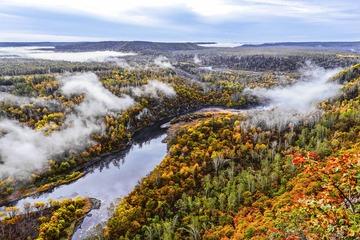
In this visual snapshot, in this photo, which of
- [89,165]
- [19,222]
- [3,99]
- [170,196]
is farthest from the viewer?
[3,99]

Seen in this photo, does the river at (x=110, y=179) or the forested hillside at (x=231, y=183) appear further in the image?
the river at (x=110, y=179)

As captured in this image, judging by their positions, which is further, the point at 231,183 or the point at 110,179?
the point at 110,179

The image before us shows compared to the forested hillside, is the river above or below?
below

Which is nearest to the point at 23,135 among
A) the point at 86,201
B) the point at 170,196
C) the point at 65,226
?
the point at 86,201

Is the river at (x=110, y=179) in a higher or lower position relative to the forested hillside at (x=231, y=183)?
lower

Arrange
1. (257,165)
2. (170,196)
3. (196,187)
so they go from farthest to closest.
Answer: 1. (257,165)
2. (196,187)
3. (170,196)

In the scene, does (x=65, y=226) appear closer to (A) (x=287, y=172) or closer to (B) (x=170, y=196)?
(B) (x=170, y=196)

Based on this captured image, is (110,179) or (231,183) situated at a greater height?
(231,183)

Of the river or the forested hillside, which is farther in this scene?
the river
